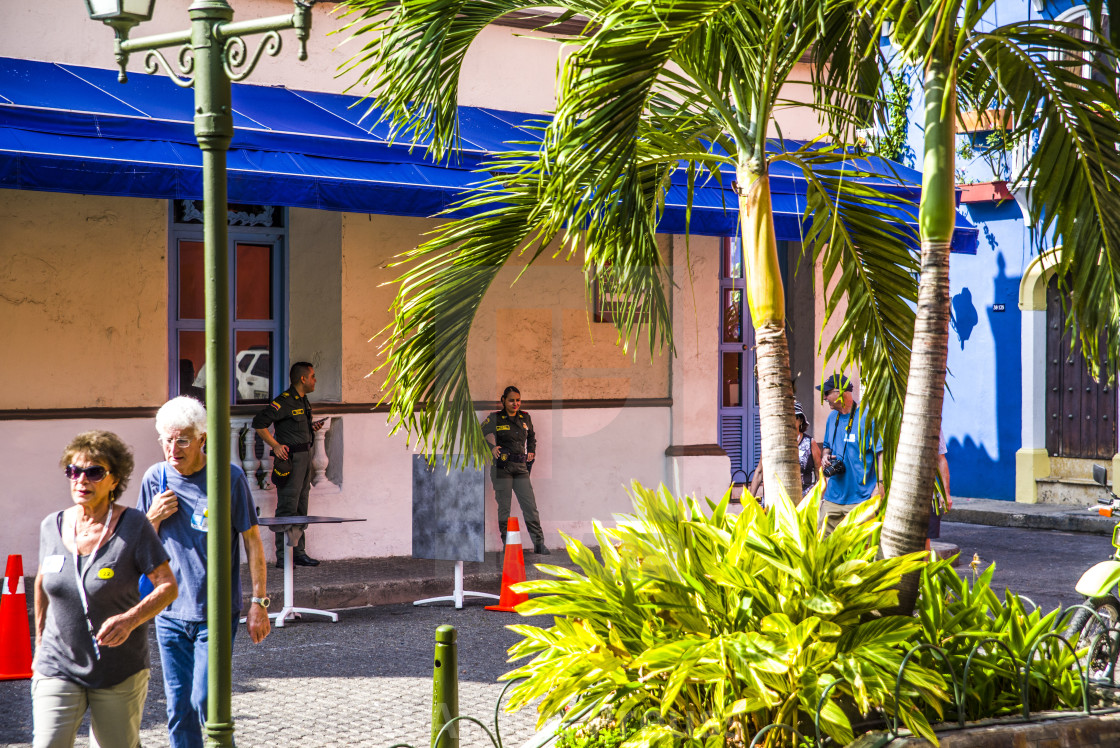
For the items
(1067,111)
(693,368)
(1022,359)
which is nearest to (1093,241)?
(1067,111)

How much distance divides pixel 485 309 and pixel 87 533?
8443mm

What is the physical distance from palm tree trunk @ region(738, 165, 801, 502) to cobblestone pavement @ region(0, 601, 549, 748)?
185 centimetres

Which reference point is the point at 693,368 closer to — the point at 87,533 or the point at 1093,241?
the point at 1093,241

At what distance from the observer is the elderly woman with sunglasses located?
14.4 ft

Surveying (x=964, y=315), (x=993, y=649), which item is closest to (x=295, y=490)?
(x=993, y=649)

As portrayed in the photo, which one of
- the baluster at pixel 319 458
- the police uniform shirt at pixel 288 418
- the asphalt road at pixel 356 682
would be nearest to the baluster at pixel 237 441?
the police uniform shirt at pixel 288 418

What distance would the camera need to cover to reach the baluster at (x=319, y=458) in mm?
11227

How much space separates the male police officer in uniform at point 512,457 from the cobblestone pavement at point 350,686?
2.13 m

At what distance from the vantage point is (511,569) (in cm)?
980

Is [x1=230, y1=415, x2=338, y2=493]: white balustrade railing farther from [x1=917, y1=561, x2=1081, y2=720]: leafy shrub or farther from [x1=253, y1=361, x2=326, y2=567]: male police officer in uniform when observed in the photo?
[x1=917, y1=561, x2=1081, y2=720]: leafy shrub

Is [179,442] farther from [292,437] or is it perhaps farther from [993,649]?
[292,437]

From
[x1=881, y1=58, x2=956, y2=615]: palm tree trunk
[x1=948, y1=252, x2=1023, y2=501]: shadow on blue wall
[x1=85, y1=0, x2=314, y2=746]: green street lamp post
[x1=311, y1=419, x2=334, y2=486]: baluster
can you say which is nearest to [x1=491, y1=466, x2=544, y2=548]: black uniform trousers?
[x1=311, y1=419, x2=334, y2=486]: baluster

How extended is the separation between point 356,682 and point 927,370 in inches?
154

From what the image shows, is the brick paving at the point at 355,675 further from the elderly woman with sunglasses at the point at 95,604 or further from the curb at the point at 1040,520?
the curb at the point at 1040,520
